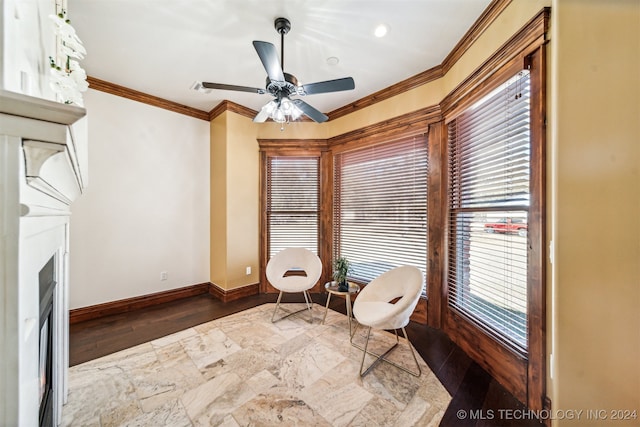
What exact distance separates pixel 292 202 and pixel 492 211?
109 inches

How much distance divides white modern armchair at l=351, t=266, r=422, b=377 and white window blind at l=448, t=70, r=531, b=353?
56 centimetres

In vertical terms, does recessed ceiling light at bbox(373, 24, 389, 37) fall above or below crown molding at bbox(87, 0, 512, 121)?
above

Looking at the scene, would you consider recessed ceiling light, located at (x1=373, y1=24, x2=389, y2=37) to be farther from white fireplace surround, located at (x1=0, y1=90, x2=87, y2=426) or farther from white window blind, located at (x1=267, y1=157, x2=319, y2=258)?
white fireplace surround, located at (x1=0, y1=90, x2=87, y2=426)

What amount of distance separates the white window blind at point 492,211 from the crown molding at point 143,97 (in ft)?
11.9

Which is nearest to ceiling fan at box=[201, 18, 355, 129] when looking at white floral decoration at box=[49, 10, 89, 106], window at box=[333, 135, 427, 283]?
white floral decoration at box=[49, 10, 89, 106]

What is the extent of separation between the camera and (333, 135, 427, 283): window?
3.00m

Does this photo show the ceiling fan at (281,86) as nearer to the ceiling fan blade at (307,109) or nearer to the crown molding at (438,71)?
the ceiling fan blade at (307,109)

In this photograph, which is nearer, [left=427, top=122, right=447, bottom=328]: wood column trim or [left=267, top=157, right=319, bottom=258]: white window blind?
[left=427, top=122, right=447, bottom=328]: wood column trim

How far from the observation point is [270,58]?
5.59ft

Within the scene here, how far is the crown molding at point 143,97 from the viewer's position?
3000mm

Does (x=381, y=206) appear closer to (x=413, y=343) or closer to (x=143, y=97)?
(x=413, y=343)

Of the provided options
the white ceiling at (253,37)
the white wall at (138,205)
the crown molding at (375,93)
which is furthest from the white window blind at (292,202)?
the white ceiling at (253,37)

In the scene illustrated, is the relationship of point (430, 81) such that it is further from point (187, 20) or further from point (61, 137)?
point (61, 137)

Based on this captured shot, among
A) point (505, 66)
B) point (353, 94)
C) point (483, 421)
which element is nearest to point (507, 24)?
point (505, 66)
